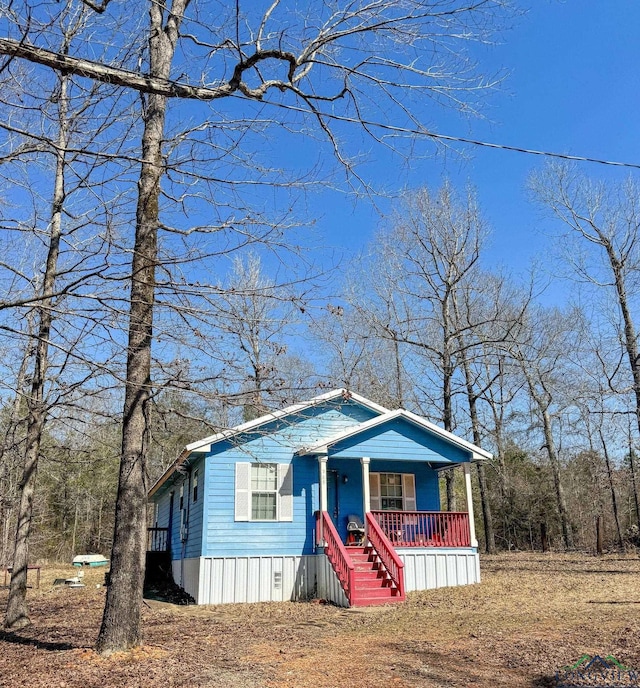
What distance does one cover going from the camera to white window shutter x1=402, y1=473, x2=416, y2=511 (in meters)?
15.4

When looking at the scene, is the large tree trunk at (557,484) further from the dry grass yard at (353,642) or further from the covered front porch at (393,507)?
the dry grass yard at (353,642)

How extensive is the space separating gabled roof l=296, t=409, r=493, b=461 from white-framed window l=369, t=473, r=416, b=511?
1.52 metres

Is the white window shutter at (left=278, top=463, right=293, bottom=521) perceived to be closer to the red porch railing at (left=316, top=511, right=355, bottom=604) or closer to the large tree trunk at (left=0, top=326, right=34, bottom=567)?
the red porch railing at (left=316, top=511, right=355, bottom=604)

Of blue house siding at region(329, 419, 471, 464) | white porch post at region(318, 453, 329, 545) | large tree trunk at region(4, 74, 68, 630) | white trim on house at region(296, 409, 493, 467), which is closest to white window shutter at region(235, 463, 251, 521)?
white trim on house at region(296, 409, 493, 467)

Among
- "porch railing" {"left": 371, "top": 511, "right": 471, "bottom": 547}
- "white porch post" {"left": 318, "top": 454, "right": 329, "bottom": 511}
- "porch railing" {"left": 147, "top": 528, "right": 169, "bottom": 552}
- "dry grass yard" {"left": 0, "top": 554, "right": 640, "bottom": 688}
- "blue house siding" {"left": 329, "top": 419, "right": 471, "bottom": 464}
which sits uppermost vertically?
"blue house siding" {"left": 329, "top": 419, "right": 471, "bottom": 464}

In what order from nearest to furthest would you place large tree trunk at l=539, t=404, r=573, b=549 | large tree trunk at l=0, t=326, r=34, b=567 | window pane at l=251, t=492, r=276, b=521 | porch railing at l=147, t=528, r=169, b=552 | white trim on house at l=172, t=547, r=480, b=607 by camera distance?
large tree trunk at l=0, t=326, r=34, b=567 → white trim on house at l=172, t=547, r=480, b=607 → window pane at l=251, t=492, r=276, b=521 → porch railing at l=147, t=528, r=169, b=552 → large tree trunk at l=539, t=404, r=573, b=549

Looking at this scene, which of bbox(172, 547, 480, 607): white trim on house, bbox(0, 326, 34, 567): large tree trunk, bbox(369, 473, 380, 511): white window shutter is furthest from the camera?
bbox(369, 473, 380, 511): white window shutter

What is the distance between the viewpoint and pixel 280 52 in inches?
205

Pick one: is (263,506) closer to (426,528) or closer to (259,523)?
(259,523)

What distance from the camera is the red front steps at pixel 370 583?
37.9 ft

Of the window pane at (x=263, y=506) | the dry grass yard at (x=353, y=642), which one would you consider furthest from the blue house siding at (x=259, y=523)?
the dry grass yard at (x=353, y=642)

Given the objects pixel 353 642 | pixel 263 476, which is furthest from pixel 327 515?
pixel 353 642

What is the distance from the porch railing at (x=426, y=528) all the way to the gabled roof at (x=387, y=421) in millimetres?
1536

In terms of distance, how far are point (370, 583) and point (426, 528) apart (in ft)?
9.14
